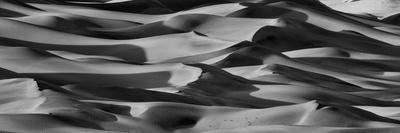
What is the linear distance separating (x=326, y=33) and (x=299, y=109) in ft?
13.1

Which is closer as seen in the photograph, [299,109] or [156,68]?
[299,109]

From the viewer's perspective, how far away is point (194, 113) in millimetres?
4293

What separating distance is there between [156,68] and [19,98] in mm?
1539

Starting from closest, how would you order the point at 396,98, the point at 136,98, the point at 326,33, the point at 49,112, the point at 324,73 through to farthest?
the point at 49,112, the point at 136,98, the point at 396,98, the point at 324,73, the point at 326,33

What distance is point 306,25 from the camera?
8180 mm

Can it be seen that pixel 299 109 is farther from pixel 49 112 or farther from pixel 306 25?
pixel 306 25

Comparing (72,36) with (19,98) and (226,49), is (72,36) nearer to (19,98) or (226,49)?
(226,49)

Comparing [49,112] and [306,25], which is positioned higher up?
[49,112]


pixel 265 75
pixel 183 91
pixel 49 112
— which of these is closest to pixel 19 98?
pixel 49 112

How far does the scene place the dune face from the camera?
4.08 meters

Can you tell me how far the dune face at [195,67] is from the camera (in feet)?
13.4

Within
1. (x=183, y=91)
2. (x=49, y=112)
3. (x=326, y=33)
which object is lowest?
(x=326, y=33)

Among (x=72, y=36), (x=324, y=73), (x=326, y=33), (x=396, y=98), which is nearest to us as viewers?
(x=396, y=98)

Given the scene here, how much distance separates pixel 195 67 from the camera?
18.6 feet
